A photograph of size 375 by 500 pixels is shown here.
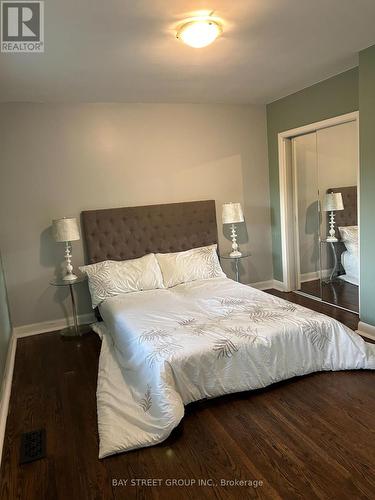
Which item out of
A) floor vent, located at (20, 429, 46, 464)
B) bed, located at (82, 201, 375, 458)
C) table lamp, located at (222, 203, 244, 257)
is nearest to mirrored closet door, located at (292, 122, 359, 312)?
table lamp, located at (222, 203, 244, 257)

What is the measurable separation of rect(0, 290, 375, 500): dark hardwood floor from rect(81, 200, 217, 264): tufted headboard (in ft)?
5.67

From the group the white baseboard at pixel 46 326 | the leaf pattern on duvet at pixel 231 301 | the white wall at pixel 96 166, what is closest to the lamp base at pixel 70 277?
the white wall at pixel 96 166

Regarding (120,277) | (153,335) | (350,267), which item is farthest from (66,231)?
(350,267)

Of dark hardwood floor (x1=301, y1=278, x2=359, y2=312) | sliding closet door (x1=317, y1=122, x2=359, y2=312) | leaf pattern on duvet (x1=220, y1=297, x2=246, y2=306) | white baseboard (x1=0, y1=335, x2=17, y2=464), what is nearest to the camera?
white baseboard (x1=0, y1=335, x2=17, y2=464)

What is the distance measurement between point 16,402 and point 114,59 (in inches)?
107

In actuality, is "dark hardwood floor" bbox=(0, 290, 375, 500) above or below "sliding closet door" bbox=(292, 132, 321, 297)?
below

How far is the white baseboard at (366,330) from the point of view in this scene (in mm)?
3384

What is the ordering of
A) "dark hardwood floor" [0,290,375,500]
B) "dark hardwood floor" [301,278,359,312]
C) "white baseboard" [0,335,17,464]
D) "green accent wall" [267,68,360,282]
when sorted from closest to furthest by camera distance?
1. "dark hardwood floor" [0,290,375,500]
2. "white baseboard" [0,335,17,464]
3. "green accent wall" [267,68,360,282]
4. "dark hardwood floor" [301,278,359,312]

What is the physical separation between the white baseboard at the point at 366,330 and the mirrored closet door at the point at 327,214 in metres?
0.59

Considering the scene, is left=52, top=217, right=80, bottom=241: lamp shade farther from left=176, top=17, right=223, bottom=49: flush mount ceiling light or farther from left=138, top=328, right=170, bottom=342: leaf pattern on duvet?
left=176, top=17, right=223, bottom=49: flush mount ceiling light

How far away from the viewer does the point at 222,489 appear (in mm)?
1809

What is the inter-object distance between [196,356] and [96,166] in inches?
105

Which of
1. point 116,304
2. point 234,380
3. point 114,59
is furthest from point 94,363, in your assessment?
point 114,59

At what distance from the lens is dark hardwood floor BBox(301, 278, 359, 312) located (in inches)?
163
